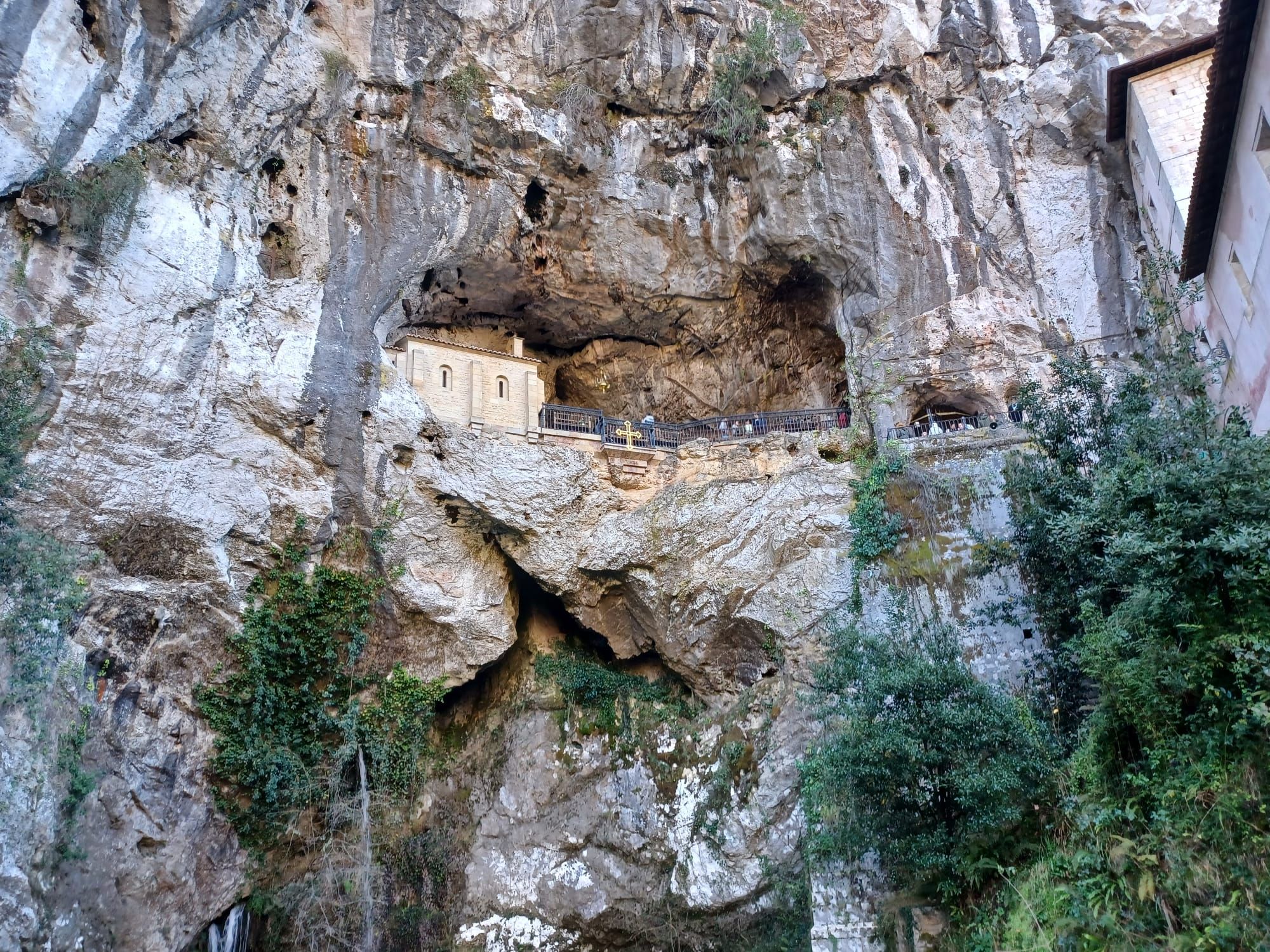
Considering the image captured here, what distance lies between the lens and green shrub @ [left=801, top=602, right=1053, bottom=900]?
1052 cm

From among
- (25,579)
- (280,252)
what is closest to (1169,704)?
(25,579)

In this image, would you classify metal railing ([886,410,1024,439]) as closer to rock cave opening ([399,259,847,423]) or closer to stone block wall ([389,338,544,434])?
rock cave opening ([399,259,847,423])

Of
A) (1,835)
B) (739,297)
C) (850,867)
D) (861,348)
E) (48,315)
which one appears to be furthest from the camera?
(739,297)

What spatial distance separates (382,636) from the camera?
16.6 meters

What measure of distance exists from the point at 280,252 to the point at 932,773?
1495cm

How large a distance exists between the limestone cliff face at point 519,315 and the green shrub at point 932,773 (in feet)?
10.4

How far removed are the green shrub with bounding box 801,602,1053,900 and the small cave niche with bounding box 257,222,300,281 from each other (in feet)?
42.7

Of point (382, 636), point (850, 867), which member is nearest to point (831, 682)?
point (850, 867)

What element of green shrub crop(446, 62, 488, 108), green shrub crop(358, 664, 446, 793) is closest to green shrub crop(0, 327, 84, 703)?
green shrub crop(358, 664, 446, 793)

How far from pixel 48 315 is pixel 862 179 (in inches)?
647

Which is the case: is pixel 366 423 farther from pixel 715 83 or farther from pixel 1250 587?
pixel 1250 587

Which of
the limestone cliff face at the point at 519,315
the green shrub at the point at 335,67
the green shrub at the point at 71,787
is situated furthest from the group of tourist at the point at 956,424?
the green shrub at the point at 71,787

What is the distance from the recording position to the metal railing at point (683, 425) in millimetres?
20000

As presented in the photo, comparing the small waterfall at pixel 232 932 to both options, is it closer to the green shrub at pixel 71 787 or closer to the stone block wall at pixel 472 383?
the green shrub at pixel 71 787
